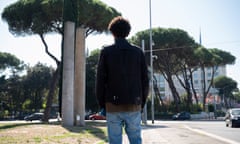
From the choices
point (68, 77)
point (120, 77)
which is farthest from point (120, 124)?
point (68, 77)

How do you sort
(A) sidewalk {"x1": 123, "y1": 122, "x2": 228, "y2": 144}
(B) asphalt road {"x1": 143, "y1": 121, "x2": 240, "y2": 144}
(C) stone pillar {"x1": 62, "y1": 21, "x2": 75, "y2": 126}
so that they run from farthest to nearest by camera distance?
(C) stone pillar {"x1": 62, "y1": 21, "x2": 75, "y2": 126}
(B) asphalt road {"x1": 143, "y1": 121, "x2": 240, "y2": 144}
(A) sidewalk {"x1": 123, "y1": 122, "x2": 228, "y2": 144}

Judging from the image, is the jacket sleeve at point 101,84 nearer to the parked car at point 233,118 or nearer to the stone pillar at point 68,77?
the stone pillar at point 68,77

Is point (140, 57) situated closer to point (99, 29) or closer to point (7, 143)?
point (7, 143)

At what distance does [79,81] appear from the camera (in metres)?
17.7

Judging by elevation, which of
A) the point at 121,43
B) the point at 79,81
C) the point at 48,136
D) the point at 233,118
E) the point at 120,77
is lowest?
the point at 233,118

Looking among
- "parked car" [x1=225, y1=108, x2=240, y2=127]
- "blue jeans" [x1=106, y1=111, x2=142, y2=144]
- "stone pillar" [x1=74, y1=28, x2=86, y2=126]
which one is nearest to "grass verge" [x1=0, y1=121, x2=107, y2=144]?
"stone pillar" [x1=74, y1=28, x2=86, y2=126]

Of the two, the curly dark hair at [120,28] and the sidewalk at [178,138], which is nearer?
the curly dark hair at [120,28]

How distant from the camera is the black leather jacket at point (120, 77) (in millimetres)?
2816

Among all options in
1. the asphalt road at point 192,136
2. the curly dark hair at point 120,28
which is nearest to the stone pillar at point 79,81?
the asphalt road at point 192,136

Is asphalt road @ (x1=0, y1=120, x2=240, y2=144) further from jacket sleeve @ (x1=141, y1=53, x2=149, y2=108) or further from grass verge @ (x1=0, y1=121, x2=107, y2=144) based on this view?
jacket sleeve @ (x1=141, y1=53, x2=149, y2=108)

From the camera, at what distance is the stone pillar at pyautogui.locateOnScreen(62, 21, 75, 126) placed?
53.7ft

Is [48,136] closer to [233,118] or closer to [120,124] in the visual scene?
[120,124]

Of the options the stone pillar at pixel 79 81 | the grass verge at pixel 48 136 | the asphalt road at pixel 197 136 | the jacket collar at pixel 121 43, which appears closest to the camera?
the jacket collar at pixel 121 43

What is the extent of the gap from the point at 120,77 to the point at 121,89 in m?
0.12
